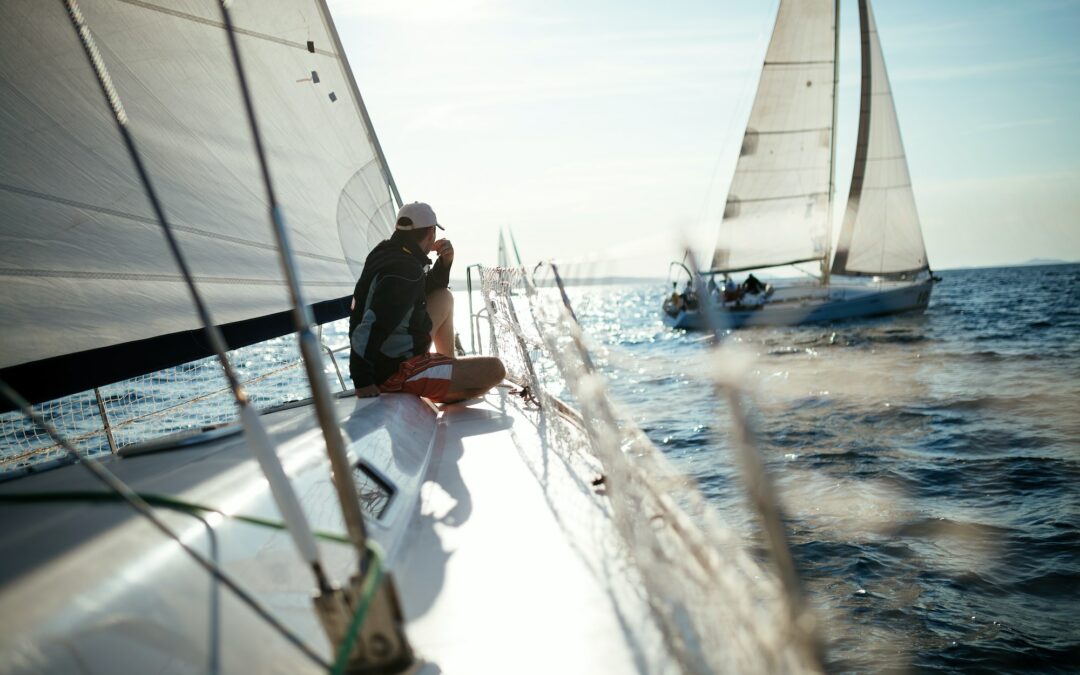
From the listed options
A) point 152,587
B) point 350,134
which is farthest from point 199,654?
point 350,134

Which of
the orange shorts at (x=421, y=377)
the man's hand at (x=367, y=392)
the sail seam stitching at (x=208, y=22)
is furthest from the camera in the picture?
the orange shorts at (x=421, y=377)

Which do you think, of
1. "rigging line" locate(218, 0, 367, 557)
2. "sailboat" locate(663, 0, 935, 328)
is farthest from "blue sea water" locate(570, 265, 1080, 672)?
"sailboat" locate(663, 0, 935, 328)

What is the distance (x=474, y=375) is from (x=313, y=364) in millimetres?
3048

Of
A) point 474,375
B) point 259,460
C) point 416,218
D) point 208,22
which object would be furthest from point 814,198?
point 259,460

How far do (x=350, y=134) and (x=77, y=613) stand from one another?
4.10 metres

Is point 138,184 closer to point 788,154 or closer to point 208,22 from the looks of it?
point 208,22

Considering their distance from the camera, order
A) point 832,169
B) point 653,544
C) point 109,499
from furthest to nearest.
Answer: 1. point 832,169
2. point 653,544
3. point 109,499

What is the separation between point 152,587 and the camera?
0.96m

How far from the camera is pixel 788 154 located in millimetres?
23938

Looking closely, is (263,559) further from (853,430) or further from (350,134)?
(853,430)

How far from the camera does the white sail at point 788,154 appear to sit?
22.6m

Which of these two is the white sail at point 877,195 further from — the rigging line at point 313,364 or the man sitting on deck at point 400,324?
the rigging line at point 313,364

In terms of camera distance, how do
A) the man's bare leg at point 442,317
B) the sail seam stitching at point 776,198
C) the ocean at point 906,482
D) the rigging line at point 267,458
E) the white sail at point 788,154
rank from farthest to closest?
the sail seam stitching at point 776,198
the white sail at point 788,154
the man's bare leg at point 442,317
the ocean at point 906,482
the rigging line at point 267,458

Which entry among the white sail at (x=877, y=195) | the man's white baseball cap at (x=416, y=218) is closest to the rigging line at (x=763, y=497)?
the man's white baseball cap at (x=416, y=218)
